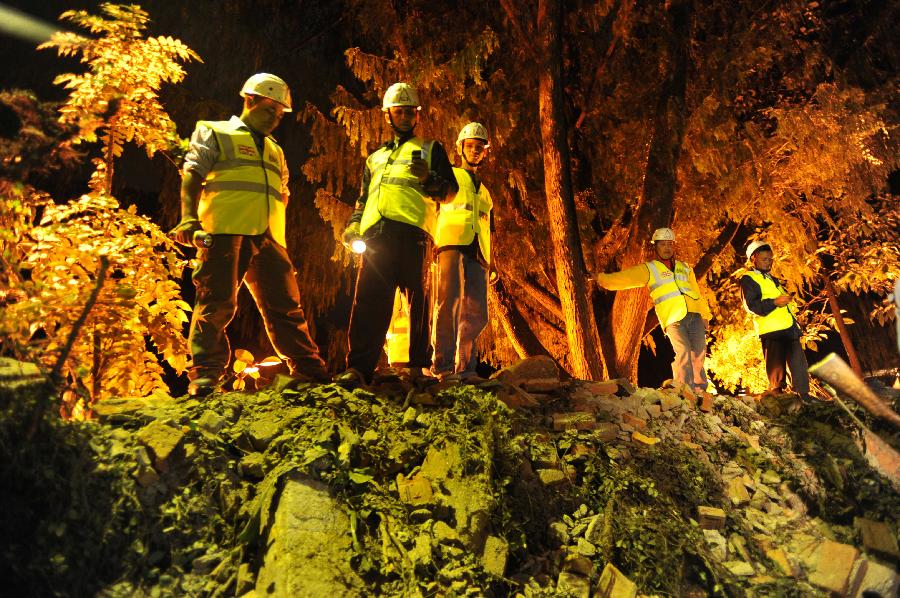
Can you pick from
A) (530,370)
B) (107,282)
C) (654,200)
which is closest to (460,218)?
(530,370)

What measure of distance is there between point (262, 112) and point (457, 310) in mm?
2003

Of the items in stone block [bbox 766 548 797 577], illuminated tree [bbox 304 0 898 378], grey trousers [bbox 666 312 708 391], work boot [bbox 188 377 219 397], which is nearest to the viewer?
stone block [bbox 766 548 797 577]

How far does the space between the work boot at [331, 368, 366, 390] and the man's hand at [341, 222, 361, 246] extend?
38.7 inches

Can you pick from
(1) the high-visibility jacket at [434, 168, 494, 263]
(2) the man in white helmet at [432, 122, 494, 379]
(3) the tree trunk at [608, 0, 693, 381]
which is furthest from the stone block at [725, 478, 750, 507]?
(3) the tree trunk at [608, 0, 693, 381]

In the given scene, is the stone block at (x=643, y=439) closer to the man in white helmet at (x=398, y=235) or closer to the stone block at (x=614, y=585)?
the stone block at (x=614, y=585)

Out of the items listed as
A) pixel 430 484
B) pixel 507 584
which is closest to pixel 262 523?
pixel 430 484

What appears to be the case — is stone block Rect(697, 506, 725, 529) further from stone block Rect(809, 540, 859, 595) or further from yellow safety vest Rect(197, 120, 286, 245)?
yellow safety vest Rect(197, 120, 286, 245)

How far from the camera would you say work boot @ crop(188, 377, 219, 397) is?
4.10 m

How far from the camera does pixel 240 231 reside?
14.5ft

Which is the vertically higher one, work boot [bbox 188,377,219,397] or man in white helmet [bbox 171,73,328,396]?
man in white helmet [bbox 171,73,328,396]

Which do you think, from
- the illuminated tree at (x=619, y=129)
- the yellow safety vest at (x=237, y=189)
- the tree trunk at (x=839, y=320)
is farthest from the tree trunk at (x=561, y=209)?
the tree trunk at (x=839, y=320)

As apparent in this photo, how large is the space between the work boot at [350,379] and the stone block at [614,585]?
184 centimetres

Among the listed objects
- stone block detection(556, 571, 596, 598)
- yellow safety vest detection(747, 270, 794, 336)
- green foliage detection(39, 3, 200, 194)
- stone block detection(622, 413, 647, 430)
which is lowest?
stone block detection(556, 571, 596, 598)

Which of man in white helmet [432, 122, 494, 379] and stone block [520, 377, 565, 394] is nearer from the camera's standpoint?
stone block [520, 377, 565, 394]
